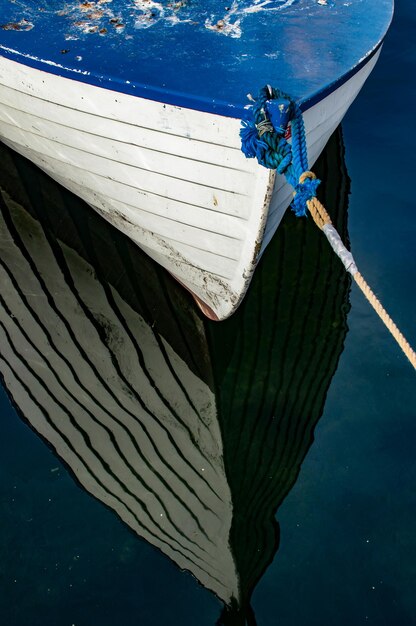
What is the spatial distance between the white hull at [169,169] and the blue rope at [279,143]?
0.14 meters

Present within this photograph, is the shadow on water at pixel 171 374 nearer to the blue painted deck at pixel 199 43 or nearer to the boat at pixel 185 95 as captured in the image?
the boat at pixel 185 95

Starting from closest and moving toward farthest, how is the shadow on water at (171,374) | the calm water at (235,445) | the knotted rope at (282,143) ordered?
the knotted rope at (282,143)
the calm water at (235,445)
the shadow on water at (171,374)

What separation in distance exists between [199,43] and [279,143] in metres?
0.97

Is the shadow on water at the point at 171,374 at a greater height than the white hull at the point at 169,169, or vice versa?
the white hull at the point at 169,169

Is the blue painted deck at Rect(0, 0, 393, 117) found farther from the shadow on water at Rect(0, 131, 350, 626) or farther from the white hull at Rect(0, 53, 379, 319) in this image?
the shadow on water at Rect(0, 131, 350, 626)

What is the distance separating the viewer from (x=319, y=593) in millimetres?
3611

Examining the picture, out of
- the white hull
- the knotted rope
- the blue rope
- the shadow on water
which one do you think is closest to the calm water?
the shadow on water

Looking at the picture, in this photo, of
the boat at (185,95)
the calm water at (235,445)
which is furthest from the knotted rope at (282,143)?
the calm water at (235,445)

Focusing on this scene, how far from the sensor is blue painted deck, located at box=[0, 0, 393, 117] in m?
3.66

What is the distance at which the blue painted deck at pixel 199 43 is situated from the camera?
12.0 feet

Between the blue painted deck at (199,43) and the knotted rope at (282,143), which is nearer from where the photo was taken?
the knotted rope at (282,143)

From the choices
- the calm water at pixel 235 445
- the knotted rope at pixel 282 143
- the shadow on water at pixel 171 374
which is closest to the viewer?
the knotted rope at pixel 282 143

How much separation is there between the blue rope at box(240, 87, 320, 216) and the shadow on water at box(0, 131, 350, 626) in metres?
1.42

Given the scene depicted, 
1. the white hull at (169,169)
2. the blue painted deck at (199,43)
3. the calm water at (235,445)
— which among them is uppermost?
the blue painted deck at (199,43)
